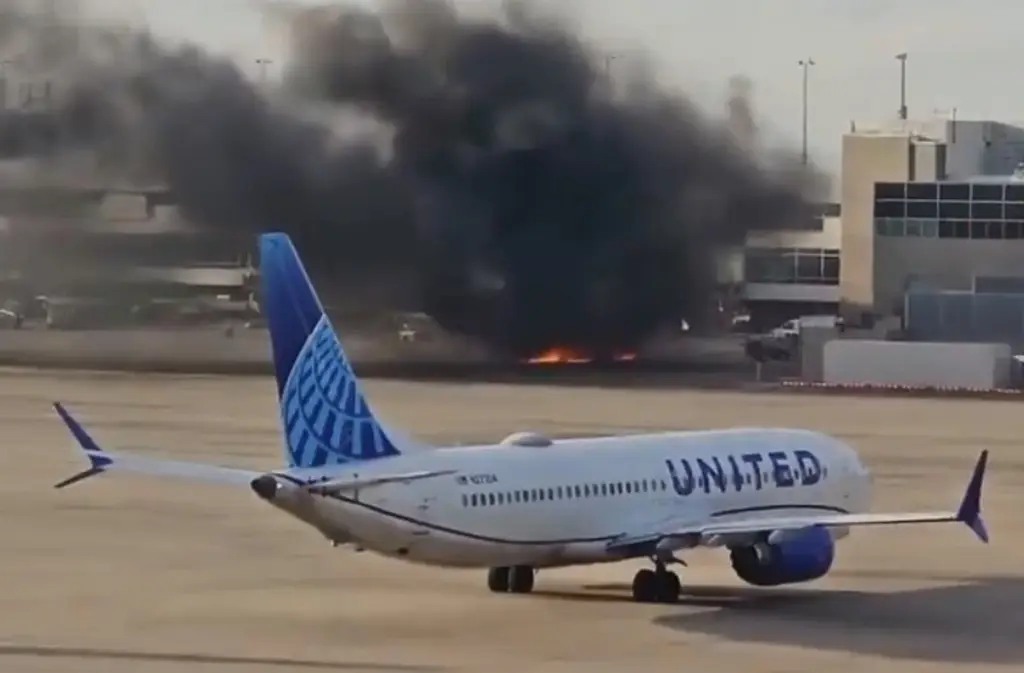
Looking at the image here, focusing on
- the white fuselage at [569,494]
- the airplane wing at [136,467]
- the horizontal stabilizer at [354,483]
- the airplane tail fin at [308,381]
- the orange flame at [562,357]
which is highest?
the airplane tail fin at [308,381]

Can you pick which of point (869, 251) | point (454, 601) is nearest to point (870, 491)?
point (454, 601)

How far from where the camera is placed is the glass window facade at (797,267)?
14600 cm

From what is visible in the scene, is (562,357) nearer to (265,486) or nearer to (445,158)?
(445,158)

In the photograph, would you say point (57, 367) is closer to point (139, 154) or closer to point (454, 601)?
point (139, 154)

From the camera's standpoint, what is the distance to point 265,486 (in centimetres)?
4147

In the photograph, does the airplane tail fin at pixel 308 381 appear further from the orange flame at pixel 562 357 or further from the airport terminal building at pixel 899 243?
the airport terminal building at pixel 899 243

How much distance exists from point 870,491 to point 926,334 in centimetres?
7818

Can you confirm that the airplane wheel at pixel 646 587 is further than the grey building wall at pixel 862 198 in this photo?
No

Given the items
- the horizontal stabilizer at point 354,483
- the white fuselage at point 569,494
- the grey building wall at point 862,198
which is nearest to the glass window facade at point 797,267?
the grey building wall at point 862,198

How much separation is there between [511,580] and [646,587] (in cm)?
300

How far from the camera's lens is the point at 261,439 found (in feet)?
270

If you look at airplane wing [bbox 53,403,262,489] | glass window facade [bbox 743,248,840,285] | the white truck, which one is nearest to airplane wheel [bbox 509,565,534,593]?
airplane wing [bbox 53,403,262,489]

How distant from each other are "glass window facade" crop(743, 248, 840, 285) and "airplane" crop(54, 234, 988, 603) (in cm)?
9318

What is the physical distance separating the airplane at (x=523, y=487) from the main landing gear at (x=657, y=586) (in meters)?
0.04
